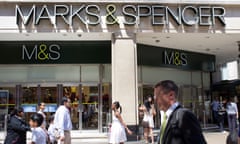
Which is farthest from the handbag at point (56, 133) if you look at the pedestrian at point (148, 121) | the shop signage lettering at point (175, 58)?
the shop signage lettering at point (175, 58)

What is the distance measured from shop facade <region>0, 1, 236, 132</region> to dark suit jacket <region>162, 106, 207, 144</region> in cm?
1209

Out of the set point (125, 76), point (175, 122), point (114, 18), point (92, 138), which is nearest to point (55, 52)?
point (114, 18)

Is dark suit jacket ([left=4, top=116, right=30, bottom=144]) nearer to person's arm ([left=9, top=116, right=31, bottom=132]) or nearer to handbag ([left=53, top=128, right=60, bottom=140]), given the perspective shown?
person's arm ([left=9, top=116, right=31, bottom=132])

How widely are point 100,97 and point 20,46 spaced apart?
15.8 ft

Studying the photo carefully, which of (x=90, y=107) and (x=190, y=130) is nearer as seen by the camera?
(x=190, y=130)

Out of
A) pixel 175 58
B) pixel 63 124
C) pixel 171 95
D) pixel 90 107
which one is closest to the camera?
pixel 171 95

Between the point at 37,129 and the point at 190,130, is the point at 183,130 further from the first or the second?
the point at 37,129

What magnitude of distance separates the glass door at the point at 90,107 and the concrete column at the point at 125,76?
289cm

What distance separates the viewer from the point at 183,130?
2871 mm

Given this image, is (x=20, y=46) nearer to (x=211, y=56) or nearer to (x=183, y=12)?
(x=183, y=12)

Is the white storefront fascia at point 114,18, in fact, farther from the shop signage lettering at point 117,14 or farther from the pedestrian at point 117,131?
the pedestrian at point 117,131

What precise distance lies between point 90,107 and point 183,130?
49.6ft

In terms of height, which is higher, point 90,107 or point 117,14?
point 117,14

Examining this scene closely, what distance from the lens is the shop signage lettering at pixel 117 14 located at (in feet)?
49.2
